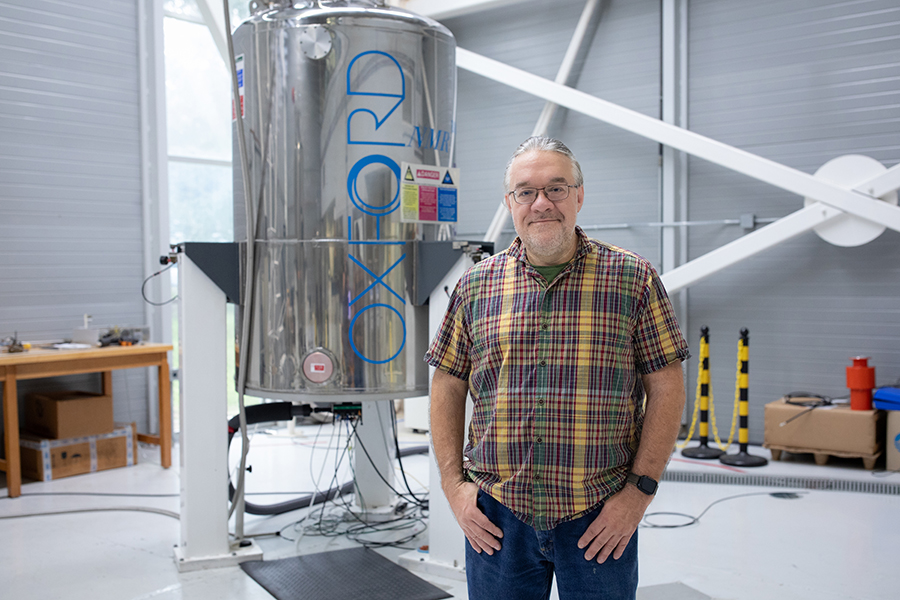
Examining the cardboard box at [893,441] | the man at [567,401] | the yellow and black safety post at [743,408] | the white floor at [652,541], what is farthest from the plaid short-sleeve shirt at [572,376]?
the cardboard box at [893,441]

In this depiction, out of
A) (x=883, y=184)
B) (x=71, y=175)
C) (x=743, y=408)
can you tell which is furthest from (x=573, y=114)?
(x=71, y=175)

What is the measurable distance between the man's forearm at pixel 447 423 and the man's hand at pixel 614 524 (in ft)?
1.17

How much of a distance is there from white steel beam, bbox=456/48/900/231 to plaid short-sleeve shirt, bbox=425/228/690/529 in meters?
4.10

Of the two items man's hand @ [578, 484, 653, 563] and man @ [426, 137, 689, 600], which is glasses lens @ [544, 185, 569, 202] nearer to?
man @ [426, 137, 689, 600]

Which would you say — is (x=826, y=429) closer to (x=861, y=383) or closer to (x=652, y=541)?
(x=861, y=383)

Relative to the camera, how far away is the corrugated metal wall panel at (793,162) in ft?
18.1

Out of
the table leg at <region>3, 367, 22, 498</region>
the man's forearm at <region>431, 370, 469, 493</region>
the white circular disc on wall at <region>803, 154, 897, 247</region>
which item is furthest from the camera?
the white circular disc on wall at <region>803, 154, 897, 247</region>

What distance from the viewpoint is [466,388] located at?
1.96 metres

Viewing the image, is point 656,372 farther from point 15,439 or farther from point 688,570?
point 15,439

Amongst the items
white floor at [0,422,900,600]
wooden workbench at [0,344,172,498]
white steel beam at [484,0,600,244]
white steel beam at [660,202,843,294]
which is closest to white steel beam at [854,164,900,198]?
white steel beam at [660,202,843,294]

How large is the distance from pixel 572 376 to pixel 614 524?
0.34 m

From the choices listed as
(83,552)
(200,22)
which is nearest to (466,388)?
(83,552)

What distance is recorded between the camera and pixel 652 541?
385 centimetres

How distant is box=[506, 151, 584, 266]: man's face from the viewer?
5.70 feet
